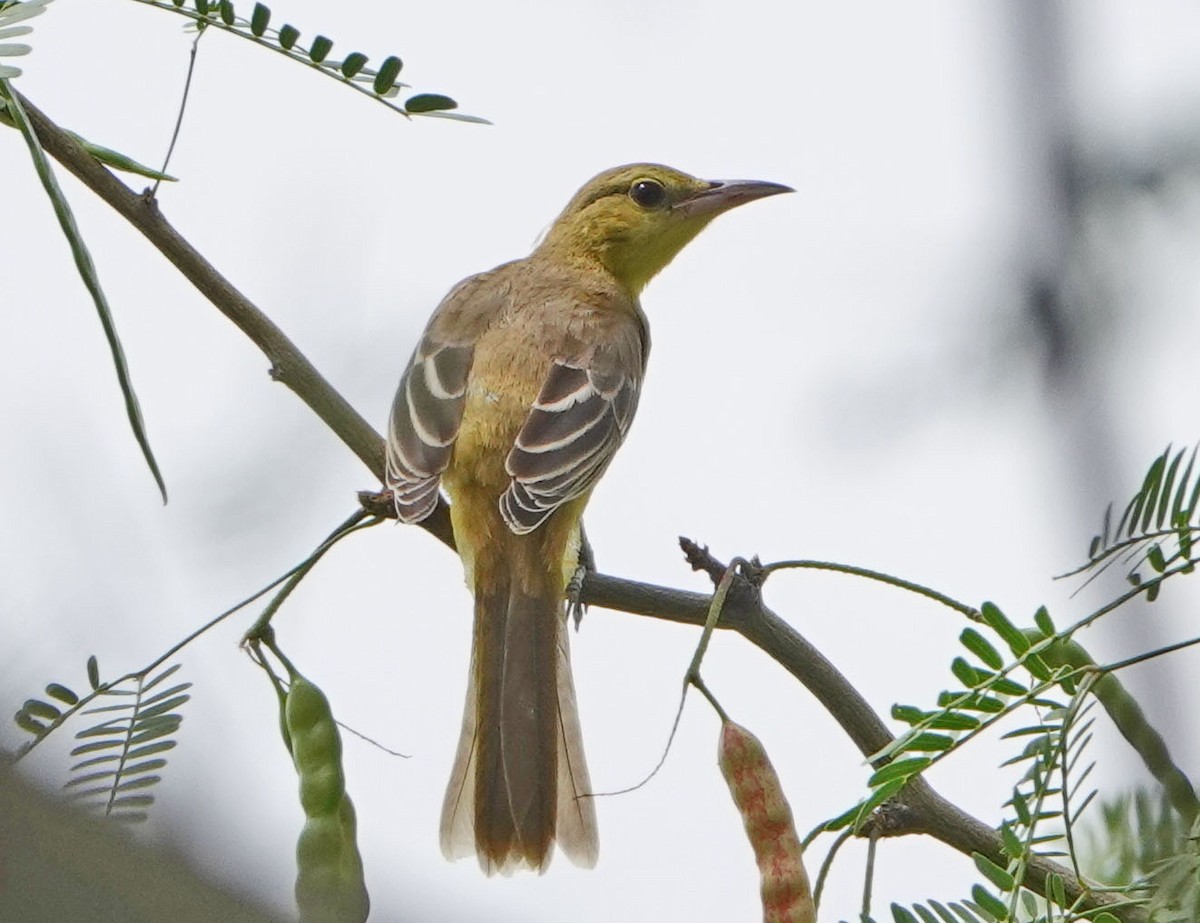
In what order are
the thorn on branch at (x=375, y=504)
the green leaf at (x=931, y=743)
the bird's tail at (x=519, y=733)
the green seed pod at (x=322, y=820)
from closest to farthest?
the green leaf at (x=931, y=743), the green seed pod at (x=322, y=820), the thorn on branch at (x=375, y=504), the bird's tail at (x=519, y=733)

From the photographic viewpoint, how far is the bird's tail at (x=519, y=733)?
3.46 m

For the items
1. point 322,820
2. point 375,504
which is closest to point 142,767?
point 322,820

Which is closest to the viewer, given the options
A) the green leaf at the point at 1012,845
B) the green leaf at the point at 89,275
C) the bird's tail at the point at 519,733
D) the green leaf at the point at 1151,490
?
the green leaf at the point at 89,275

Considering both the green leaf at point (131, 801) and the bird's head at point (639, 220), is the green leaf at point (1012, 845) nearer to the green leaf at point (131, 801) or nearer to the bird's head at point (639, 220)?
the green leaf at point (131, 801)

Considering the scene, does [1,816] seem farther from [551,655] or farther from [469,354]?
[469,354]

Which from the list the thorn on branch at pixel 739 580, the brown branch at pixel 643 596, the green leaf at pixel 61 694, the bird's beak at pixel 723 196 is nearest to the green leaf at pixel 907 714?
the brown branch at pixel 643 596

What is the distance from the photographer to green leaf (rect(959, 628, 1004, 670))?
6.47ft

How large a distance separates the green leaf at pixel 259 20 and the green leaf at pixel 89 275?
0.86m

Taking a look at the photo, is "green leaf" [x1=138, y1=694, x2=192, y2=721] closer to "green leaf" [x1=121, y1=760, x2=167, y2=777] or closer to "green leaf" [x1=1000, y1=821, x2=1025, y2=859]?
"green leaf" [x1=121, y1=760, x2=167, y2=777]

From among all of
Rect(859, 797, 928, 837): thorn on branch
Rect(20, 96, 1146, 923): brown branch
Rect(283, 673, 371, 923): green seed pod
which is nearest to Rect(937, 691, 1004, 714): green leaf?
Rect(20, 96, 1146, 923): brown branch

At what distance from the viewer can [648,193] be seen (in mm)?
6332

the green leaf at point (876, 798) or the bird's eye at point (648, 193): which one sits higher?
the bird's eye at point (648, 193)

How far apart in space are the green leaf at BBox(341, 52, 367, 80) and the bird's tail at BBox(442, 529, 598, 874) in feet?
5.21

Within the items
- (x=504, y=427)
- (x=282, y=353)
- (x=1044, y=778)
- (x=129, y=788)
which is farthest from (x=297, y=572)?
(x=504, y=427)
